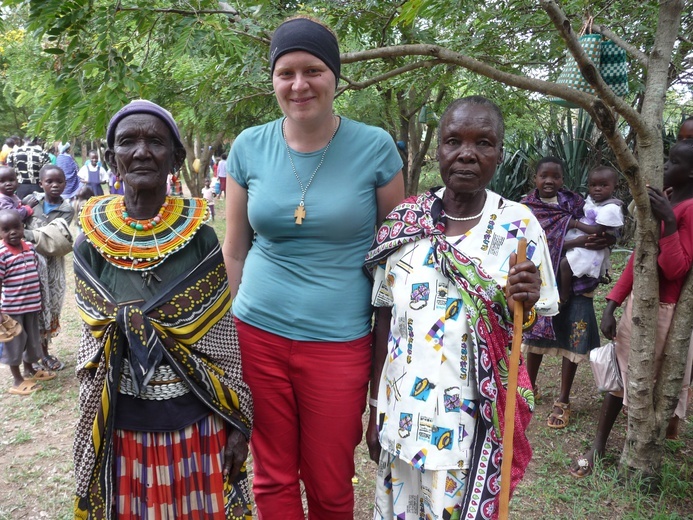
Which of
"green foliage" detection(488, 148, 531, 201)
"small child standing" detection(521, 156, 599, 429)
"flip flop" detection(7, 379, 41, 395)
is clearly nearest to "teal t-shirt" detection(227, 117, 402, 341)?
"small child standing" detection(521, 156, 599, 429)

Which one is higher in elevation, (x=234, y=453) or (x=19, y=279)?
(x=234, y=453)

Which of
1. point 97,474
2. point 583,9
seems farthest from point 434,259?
point 583,9

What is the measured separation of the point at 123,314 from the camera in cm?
169

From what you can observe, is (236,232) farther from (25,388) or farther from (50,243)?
(25,388)

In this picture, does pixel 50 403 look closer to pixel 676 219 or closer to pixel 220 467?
pixel 220 467

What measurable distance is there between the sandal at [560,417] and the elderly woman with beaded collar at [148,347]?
2.69 metres

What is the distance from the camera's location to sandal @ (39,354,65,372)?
4879 mm

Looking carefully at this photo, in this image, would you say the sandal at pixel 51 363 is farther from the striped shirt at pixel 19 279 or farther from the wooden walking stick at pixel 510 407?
the wooden walking stick at pixel 510 407

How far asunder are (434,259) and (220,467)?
104 centimetres

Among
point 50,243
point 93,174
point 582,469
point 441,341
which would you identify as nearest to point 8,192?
point 50,243

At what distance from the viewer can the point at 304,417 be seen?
2168mm

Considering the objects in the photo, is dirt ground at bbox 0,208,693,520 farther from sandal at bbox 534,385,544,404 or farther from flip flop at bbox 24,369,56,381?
flip flop at bbox 24,369,56,381

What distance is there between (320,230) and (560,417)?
269 centimetres

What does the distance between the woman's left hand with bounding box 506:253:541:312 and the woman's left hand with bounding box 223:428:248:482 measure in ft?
3.57
